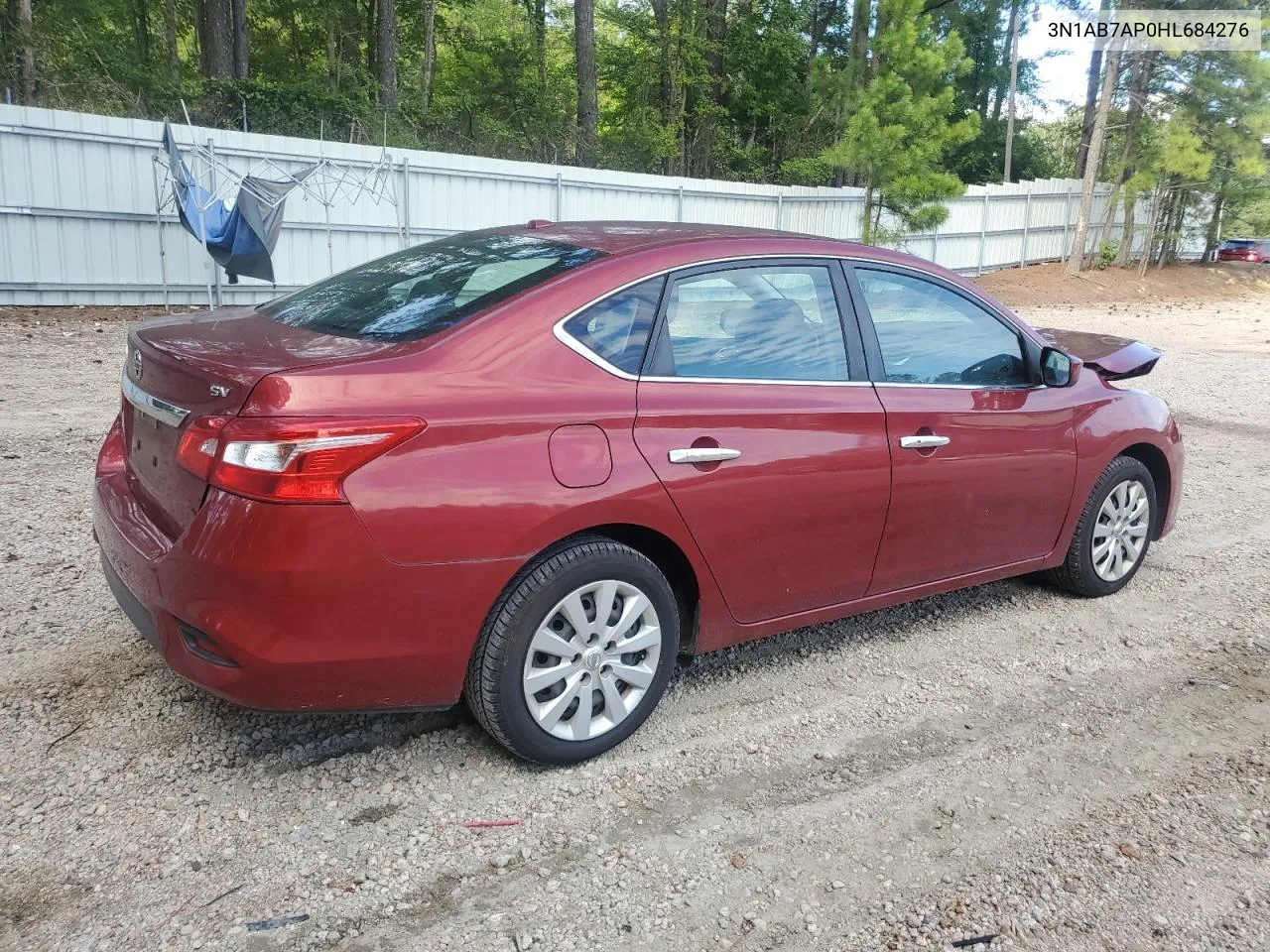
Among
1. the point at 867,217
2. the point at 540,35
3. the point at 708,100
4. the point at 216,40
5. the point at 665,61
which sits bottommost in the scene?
the point at 867,217

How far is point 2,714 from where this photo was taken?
3.30m

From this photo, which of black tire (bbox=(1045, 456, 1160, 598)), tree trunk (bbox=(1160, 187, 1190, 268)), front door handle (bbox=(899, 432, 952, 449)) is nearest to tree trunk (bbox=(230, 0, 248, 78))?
black tire (bbox=(1045, 456, 1160, 598))

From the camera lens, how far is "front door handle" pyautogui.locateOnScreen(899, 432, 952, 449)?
148 inches

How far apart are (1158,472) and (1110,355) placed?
2.10 ft

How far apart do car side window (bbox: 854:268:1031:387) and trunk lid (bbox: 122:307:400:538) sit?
1.90 metres

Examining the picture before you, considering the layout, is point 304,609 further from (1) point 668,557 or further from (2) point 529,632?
(1) point 668,557

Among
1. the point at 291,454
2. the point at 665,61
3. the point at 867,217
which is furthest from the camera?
the point at 665,61

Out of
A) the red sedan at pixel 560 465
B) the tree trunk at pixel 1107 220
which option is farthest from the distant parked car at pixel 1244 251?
the red sedan at pixel 560 465

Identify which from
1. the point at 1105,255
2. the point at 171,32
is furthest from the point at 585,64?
the point at 1105,255

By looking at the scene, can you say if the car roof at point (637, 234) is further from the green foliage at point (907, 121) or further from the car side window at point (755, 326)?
the green foliage at point (907, 121)

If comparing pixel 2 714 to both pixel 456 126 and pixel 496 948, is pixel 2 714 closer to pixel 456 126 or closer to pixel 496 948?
pixel 496 948

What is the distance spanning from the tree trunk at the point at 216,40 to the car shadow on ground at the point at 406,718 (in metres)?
18.7

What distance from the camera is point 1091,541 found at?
15.4ft

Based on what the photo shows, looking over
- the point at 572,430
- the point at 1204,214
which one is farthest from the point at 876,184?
the point at 572,430
